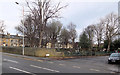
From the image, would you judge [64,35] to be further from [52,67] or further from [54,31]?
[52,67]

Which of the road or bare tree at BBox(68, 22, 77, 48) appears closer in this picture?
the road

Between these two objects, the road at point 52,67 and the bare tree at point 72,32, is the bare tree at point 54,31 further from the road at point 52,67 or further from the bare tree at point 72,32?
the road at point 52,67

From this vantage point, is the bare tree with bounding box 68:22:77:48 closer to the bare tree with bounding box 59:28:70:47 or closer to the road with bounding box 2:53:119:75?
the bare tree with bounding box 59:28:70:47

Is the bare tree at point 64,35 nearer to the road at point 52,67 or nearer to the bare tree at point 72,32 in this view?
the bare tree at point 72,32

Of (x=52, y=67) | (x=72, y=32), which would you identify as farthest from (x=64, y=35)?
(x=52, y=67)

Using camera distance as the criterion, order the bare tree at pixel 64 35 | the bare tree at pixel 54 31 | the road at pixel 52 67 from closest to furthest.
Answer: the road at pixel 52 67 < the bare tree at pixel 54 31 < the bare tree at pixel 64 35

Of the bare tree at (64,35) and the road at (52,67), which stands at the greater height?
the bare tree at (64,35)

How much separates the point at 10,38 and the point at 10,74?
333 feet

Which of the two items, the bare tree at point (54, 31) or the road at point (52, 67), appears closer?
the road at point (52, 67)

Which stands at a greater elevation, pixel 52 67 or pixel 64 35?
pixel 64 35

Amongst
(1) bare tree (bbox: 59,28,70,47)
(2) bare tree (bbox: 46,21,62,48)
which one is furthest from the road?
(1) bare tree (bbox: 59,28,70,47)

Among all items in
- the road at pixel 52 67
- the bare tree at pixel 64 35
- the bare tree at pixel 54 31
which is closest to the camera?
the road at pixel 52 67

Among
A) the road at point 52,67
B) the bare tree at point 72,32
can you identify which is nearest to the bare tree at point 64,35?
the bare tree at point 72,32

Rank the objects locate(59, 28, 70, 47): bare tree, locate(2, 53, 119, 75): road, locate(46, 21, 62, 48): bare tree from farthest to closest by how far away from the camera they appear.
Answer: locate(59, 28, 70, 47): bare tree, locate(46, 21, 62, 48): bare tree, locate(2, 53, 119, 75): road
